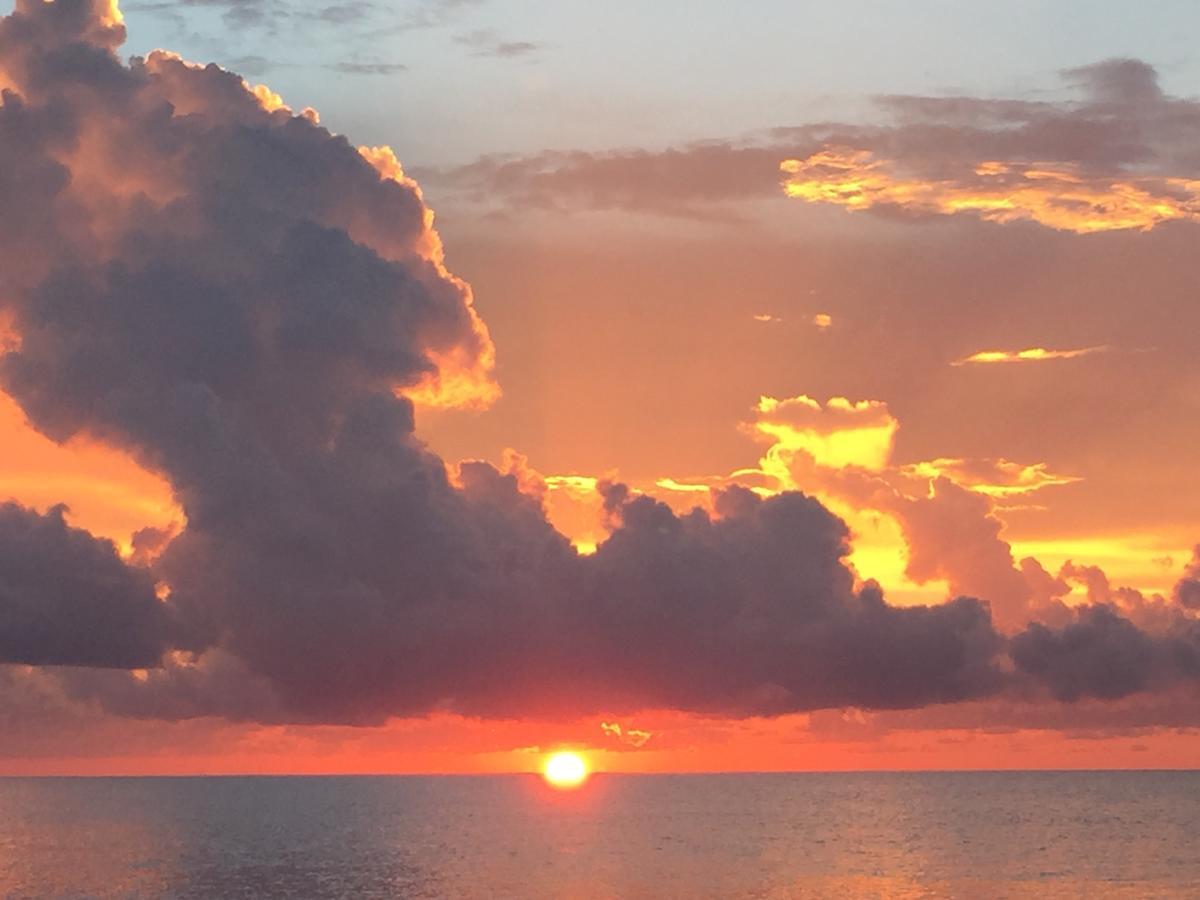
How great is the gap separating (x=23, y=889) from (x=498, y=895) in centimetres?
5674

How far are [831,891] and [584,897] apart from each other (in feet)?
95.2

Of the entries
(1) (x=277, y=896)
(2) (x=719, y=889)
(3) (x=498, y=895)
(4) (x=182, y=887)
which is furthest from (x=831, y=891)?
(4) (x=182, y=887)

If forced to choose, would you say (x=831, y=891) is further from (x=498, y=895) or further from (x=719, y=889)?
(x=498, y=895)

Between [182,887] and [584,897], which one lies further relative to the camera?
[182,887]

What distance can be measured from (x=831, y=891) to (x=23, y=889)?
93633 mm

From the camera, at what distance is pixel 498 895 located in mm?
189375

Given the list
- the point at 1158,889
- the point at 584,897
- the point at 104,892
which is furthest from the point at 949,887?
the point at 104,892

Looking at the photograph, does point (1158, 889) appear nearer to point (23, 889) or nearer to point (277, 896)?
point (277, 896)

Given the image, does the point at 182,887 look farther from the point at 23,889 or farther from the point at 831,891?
the point at 831,891

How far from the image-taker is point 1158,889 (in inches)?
7805

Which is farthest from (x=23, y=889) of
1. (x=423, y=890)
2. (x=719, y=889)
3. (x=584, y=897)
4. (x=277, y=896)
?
(x=719, y=889)

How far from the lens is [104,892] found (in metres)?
193

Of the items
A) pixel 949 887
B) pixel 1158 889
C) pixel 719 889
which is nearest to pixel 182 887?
pixel 719 889

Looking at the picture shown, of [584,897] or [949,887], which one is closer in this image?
[584,897]
